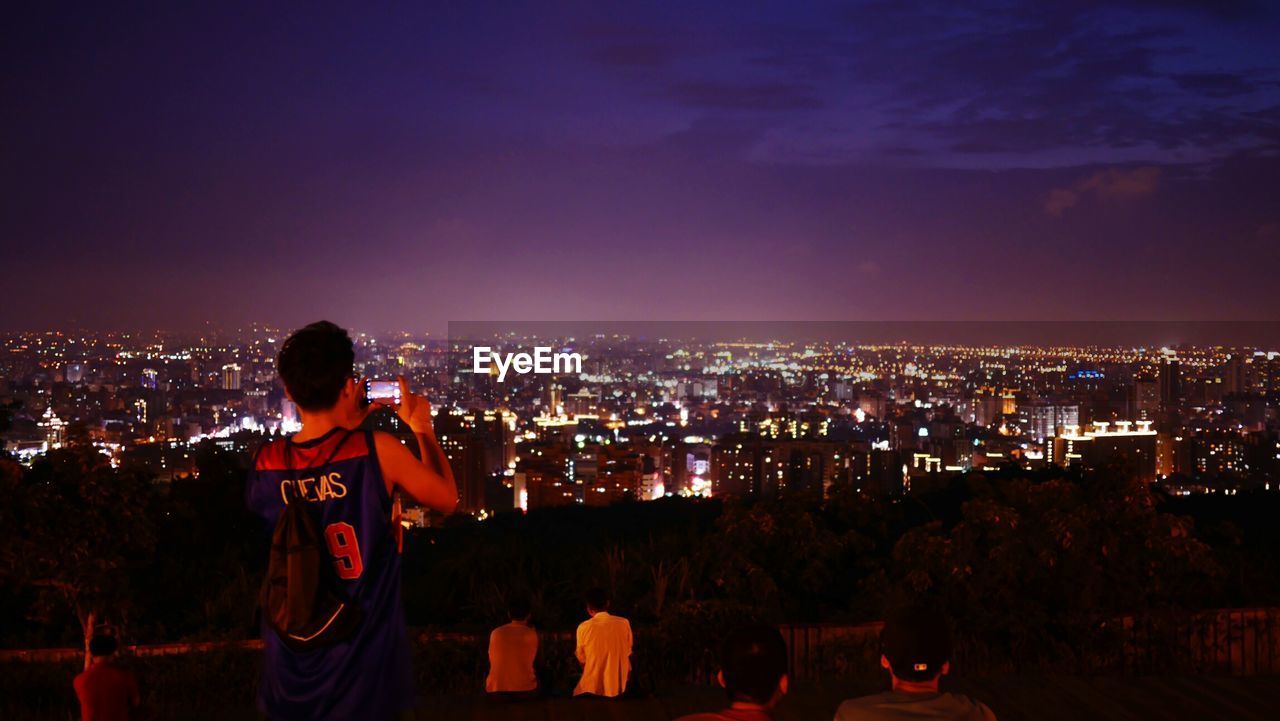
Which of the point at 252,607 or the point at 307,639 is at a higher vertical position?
the point at 307,639

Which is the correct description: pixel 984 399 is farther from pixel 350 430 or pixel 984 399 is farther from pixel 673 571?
pixel 350 430

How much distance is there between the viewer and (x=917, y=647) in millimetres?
2826

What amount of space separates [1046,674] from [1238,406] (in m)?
26.2

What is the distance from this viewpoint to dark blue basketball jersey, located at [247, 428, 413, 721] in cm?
260

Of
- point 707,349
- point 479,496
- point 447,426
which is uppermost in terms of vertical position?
point 707,349

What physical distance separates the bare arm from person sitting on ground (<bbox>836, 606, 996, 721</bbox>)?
113 cm

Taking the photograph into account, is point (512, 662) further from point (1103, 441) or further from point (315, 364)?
point (1103, 441)

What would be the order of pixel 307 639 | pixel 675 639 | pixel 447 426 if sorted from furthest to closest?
pixel 447 426 → pixel 675 639 → pixel 307 639

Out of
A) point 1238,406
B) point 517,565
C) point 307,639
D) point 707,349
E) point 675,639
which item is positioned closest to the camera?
point 307,639

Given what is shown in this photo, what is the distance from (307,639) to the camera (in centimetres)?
256

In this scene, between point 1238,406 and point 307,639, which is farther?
point 1238,406

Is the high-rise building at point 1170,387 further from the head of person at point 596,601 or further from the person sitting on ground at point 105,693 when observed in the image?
the person sitting on ground at point 105,693

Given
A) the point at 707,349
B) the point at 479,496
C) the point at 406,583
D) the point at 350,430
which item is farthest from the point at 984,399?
the point at 350,430

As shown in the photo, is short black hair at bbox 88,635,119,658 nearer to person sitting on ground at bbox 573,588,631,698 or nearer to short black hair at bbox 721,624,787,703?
person sitting on ground at bbox 573,588,631,698
